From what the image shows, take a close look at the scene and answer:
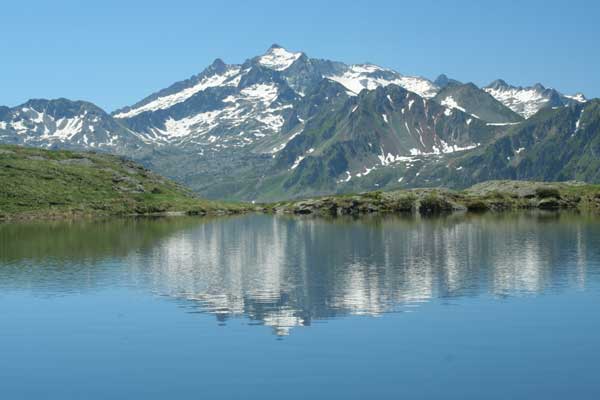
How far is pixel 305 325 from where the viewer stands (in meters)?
64.7

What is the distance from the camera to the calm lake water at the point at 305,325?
47406 mm

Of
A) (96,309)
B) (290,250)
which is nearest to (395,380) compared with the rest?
(96,309)

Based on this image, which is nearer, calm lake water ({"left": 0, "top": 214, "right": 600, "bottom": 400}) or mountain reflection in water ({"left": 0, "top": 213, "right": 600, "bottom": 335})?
calm lake water ({"left": 0, "top": 214, "right": 600, "bottom": 400})

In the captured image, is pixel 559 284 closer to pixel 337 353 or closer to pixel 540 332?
pixel 540 332

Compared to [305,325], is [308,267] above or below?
above

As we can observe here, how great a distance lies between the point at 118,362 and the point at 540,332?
35437 mm

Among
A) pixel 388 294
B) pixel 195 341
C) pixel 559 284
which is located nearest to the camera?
pixel 195 341

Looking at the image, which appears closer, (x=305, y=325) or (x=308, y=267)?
(x=305, y=325)

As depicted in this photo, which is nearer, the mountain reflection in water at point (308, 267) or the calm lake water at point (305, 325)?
the calm lake water at point (305, 325)

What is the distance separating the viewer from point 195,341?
59.2m

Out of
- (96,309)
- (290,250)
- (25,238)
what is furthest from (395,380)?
(25,238)

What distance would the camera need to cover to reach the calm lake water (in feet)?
156

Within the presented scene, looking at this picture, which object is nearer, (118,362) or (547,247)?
(118,362)

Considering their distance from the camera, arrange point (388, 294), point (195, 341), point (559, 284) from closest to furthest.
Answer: point (195, 341) → point (388, 294) → point (559, 284)
